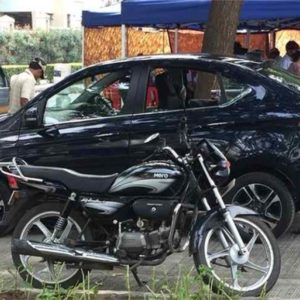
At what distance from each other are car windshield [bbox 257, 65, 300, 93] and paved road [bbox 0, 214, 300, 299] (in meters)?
1.45

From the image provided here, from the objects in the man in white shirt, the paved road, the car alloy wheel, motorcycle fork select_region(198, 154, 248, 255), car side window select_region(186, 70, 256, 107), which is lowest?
the paved road

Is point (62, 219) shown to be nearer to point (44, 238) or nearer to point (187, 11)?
point (44, 238)

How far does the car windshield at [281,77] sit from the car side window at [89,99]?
4.21 ft

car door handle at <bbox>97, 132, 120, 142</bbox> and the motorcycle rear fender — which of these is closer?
the motorcycle rear fender

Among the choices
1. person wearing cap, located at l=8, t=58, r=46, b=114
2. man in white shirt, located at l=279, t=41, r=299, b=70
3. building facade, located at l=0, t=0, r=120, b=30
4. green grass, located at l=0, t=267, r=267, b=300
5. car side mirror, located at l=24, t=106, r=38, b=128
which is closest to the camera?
green grass, located at l=0, t=267, r=267, b=300

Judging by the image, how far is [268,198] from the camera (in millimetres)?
5961

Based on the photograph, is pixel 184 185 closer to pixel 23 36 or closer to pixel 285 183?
pixel 285 183

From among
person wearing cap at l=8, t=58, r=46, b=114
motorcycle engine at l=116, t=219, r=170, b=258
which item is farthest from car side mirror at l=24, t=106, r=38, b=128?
person wearing cap at l=8, t=58, r=46, b=114

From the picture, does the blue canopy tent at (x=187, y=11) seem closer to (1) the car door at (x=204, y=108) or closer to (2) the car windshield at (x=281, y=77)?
(2) the car windshield at (x=281, y=77)

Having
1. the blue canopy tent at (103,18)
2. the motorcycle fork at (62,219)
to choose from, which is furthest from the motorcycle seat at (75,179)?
the blue canopy tent at (103,18)

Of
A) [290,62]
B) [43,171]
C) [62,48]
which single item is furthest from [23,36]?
[43,171]

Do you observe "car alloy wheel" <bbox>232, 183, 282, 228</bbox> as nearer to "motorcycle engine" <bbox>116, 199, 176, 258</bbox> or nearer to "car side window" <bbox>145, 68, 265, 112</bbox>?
"car side window" <bbox>145, 68, 265, 112</bbox>

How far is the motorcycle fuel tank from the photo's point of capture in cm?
451

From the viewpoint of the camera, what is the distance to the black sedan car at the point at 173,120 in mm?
5875
